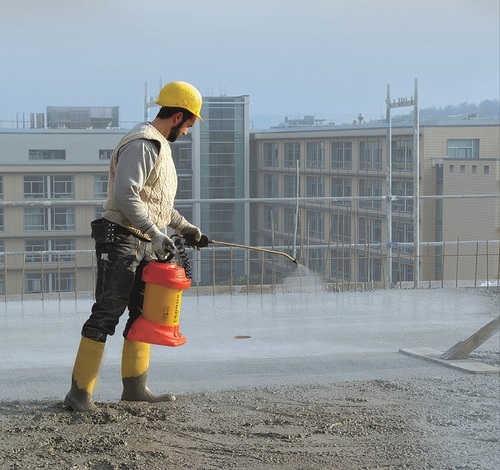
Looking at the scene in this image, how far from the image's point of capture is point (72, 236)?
30.9ft

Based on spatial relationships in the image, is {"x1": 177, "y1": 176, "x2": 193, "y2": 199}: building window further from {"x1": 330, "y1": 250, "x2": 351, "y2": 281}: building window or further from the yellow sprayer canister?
the yellow sprayer canister

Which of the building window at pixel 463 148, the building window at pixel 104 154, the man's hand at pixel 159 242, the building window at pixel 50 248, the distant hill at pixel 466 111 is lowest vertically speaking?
the building window at pixel 50 248

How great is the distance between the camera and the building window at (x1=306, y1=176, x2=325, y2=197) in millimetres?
11547

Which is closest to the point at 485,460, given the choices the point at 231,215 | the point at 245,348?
the point at 245,348

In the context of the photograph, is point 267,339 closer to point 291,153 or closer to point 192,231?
Result: point 192,231

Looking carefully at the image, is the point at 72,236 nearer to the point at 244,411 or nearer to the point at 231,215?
the point at 231,215

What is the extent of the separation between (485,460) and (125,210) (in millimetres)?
1863

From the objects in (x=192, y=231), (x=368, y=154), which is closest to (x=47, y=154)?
(x=368, y=154)

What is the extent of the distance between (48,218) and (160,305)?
5.36m

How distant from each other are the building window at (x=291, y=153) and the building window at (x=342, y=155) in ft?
1.48

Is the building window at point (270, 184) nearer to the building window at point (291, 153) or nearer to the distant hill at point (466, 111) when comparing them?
the building window at point (291, 153)

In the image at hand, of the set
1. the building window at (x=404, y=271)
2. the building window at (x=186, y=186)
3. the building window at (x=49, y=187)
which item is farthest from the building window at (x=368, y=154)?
the building window at (x=49, y=187)

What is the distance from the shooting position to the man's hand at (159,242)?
4137 millimetres

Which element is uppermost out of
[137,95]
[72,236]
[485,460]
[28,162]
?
[137,95]
